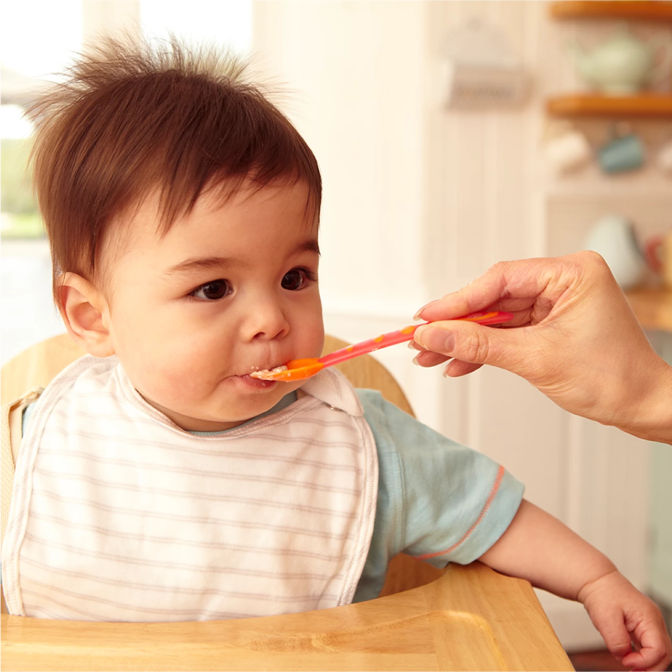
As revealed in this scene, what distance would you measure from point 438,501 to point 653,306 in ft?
4.59

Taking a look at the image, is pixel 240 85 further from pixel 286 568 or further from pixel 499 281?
pixel 286 568

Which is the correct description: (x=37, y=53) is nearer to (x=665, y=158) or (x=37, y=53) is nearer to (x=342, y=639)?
(x=665, y=158)

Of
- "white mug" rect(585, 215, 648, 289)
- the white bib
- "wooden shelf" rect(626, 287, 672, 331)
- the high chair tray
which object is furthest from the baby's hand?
"white mug" rect(585, 215, 648, 289)

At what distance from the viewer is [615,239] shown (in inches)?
90.2

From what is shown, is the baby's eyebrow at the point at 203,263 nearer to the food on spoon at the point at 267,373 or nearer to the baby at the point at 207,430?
the baby at the point at 207,430

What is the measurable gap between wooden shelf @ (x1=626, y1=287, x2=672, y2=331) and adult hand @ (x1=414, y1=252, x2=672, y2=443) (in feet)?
3.75

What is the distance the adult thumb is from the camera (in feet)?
2.59

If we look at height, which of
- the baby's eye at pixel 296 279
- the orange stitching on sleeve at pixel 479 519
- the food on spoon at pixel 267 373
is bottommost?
the orange stitching on sleeve at pixel 479 519

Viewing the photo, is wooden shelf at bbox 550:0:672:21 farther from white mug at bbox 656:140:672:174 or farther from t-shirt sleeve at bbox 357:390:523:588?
t-shirt sleeve at bbox 357:390:523:588

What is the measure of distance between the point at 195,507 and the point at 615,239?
1750 millimetres

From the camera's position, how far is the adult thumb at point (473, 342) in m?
0.79

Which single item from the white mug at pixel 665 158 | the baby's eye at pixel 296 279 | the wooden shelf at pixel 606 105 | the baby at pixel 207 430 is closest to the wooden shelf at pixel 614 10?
the wooden shelf at pixel 606 105

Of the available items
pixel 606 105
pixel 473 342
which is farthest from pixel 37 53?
pixel 473 342

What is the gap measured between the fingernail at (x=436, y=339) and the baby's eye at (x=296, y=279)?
0.48 feet
